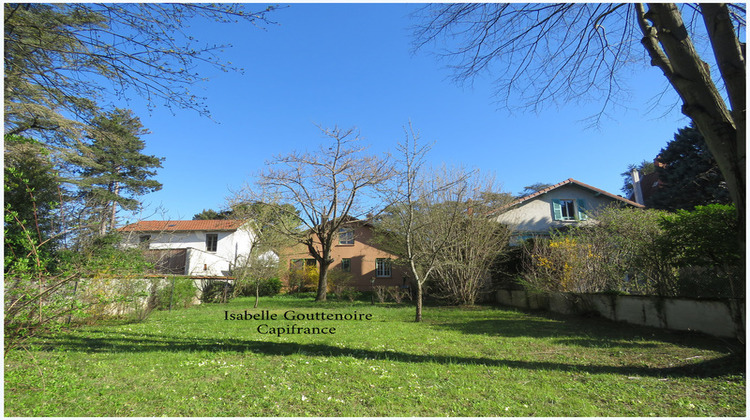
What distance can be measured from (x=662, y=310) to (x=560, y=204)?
16.0 m

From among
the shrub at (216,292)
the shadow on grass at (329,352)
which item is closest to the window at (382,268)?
the shrub at (216,292)

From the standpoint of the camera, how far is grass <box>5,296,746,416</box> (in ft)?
11.8

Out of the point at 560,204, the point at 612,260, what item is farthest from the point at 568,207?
the point at 612,260

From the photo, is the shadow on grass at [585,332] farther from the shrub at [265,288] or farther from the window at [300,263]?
the window at [300,263]

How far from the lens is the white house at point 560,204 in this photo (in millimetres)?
22172

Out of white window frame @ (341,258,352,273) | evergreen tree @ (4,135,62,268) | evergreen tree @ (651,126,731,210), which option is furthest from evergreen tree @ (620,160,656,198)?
evergreen tree @ (4,135,62,268)

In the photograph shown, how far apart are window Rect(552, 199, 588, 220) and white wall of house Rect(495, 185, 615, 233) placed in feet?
0.60

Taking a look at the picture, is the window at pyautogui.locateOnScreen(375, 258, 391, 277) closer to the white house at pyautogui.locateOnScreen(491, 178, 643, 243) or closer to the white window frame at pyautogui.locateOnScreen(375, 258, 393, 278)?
the white window frame at pyautogui.locateOnScreen(375, 258, 393, 278)

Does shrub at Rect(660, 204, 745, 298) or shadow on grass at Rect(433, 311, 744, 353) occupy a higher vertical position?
shrub at Rect(660, 204, 745, 298)

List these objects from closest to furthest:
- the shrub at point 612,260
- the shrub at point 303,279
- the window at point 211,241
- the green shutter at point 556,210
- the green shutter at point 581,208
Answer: the shrub at point 612,260, the green shutter at point 581,208, the green shutter at point 556,210, the shrub at point 303,279, the window at point 211,241

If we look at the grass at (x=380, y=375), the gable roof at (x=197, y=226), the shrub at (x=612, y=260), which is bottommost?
the grass at (x=380, y=375)

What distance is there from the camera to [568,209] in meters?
Answer: 23.0

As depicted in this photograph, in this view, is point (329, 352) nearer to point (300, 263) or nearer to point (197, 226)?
point (300, 263)

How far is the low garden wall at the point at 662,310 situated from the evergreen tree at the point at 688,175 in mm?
14873
